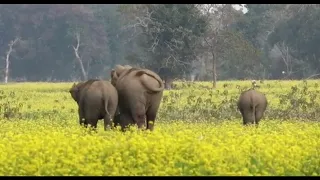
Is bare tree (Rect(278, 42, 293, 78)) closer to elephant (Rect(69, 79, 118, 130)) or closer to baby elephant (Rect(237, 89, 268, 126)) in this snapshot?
baby elephant (Rect(237, 89, 268, 126))

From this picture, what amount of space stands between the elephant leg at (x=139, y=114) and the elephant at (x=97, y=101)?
1.36ft

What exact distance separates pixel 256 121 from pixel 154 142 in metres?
8.19

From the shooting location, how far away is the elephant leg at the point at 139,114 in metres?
16.5

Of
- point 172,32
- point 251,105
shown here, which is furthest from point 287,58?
point 251,105

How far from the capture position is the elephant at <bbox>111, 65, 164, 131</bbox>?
16.5 m

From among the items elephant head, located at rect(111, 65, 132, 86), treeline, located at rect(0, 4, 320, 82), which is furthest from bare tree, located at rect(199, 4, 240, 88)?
elephant head, located at rect(111, 65, 132, 86)

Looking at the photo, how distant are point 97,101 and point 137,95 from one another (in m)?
0.79

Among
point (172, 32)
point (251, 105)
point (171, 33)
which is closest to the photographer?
point (251, 105)

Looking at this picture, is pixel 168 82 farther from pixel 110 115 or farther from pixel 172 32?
pixel 110 115

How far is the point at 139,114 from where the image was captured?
16484mm

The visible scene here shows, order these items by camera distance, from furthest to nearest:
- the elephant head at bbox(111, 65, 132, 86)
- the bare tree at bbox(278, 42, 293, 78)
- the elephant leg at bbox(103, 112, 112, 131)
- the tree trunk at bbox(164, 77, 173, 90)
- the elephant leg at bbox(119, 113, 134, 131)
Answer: the bare tree at bbox(278, 42, 293, 78) < the tree trunk at bbox(164, 77, 173, 90) < the elephant head at bbox(111, 65, 132, 86) < the elephant leg at bbox(119, 113, 134, 131) < the elephant leg at bbox(103, 112, 112, 131)

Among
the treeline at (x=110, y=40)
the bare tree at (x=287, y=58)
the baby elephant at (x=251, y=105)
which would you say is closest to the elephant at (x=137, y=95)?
the baby elephant at (x=251, y=105)
